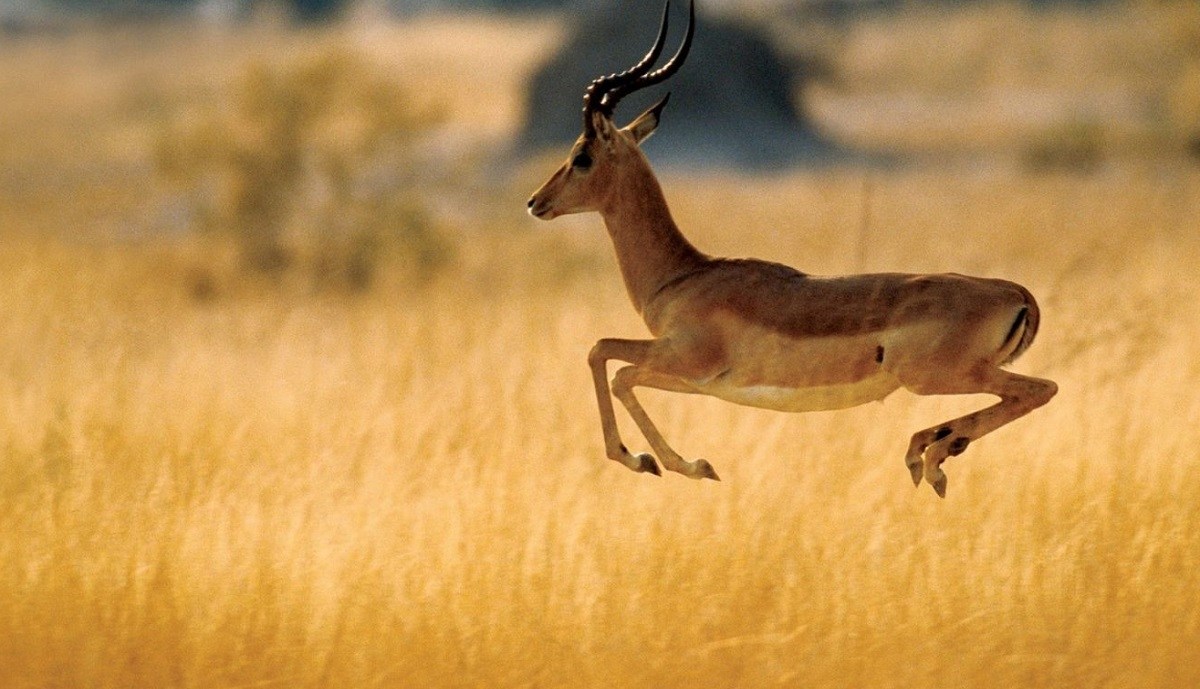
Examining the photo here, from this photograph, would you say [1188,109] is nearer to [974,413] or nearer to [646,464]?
[974,413]

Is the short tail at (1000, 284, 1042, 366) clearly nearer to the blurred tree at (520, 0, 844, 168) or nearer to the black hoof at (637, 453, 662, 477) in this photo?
the black hoof at (637, 453, 662, 477)

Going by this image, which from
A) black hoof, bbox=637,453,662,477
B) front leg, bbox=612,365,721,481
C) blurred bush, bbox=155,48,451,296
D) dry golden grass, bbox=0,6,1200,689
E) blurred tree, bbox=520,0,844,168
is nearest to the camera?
black hoof, bbox=637,453,662,477

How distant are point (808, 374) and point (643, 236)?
0.77 metres

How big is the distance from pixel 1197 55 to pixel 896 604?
76.3ft

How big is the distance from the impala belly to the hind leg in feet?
0.45

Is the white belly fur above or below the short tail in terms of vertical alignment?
below

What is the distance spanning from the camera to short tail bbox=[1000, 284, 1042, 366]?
5.31 m

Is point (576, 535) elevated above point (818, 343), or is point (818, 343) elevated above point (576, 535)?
point (818, 343)

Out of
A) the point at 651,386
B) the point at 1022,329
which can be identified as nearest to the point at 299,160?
the point at 651,386

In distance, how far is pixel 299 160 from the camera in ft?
65.4

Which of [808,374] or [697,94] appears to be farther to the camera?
[697,94]

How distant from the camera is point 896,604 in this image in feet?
19.0

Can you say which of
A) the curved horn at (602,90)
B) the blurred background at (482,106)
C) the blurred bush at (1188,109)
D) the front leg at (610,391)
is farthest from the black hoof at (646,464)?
the blurred bush at (1188,109)

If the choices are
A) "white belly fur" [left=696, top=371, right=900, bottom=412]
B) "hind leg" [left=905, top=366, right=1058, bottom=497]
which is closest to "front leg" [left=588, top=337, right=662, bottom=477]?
"white belly fur" [left=696, top=371, right=900, bottom=412]
